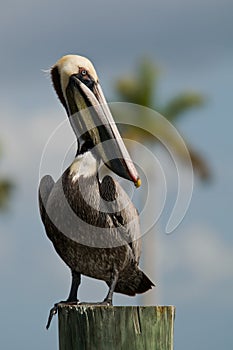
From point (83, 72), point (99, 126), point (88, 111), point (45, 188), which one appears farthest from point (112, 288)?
point (83, 72)

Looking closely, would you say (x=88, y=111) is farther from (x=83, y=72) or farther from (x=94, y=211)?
(x=94, y=211)

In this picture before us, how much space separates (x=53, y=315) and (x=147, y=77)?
74.4 feet

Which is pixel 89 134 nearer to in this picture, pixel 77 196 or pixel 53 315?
pixel 77 196

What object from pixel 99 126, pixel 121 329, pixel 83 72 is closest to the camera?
pixel 121 329

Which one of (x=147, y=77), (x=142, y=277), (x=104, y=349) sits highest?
(x=147, y=77)

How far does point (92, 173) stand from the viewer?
25.9 feet

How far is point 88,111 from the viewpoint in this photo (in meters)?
8.12

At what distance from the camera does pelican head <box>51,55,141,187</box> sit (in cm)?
782

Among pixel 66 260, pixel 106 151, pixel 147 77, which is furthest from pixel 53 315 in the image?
pixel 147 77

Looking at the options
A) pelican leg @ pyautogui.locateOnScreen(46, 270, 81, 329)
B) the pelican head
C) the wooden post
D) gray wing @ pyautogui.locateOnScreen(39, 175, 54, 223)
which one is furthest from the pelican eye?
the wooden post

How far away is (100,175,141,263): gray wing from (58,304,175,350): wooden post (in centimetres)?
128

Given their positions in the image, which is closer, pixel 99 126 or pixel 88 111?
pixel 99 126

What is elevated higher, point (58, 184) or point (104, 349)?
point (58, 184)

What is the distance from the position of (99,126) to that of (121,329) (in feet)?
6.18
